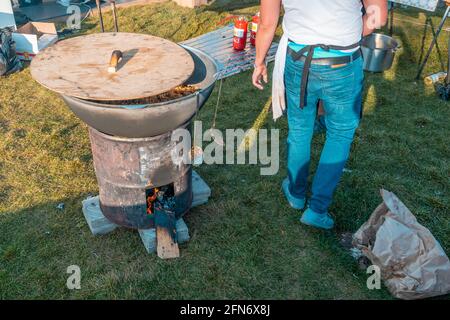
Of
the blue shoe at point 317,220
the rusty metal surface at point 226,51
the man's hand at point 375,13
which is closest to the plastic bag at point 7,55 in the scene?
the rusty metal surface at point 226,51

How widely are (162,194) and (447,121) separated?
3.66m

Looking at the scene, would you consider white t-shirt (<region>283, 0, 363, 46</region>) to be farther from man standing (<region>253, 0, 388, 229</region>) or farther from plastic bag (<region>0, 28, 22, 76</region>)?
plastic bag (<region>0, 28, 22, 76</region>)

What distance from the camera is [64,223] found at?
10.4ft

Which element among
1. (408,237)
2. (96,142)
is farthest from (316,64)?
(96,142)

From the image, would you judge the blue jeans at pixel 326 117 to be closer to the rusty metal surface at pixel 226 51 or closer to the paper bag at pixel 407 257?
the paper bag at pixel 407 257

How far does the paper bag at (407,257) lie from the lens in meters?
2.52

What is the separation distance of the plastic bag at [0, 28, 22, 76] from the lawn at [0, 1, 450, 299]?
152 millimetres

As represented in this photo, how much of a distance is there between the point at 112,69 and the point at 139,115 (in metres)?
0.41

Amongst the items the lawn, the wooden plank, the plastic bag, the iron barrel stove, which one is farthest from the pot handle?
the plastic bag

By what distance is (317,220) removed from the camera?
10.3 feet

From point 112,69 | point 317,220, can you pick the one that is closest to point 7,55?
point 112,69

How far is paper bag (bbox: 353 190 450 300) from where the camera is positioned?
2.52 metres

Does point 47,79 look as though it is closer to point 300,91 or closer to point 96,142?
point 96,142

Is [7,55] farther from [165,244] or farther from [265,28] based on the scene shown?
[265,28]
